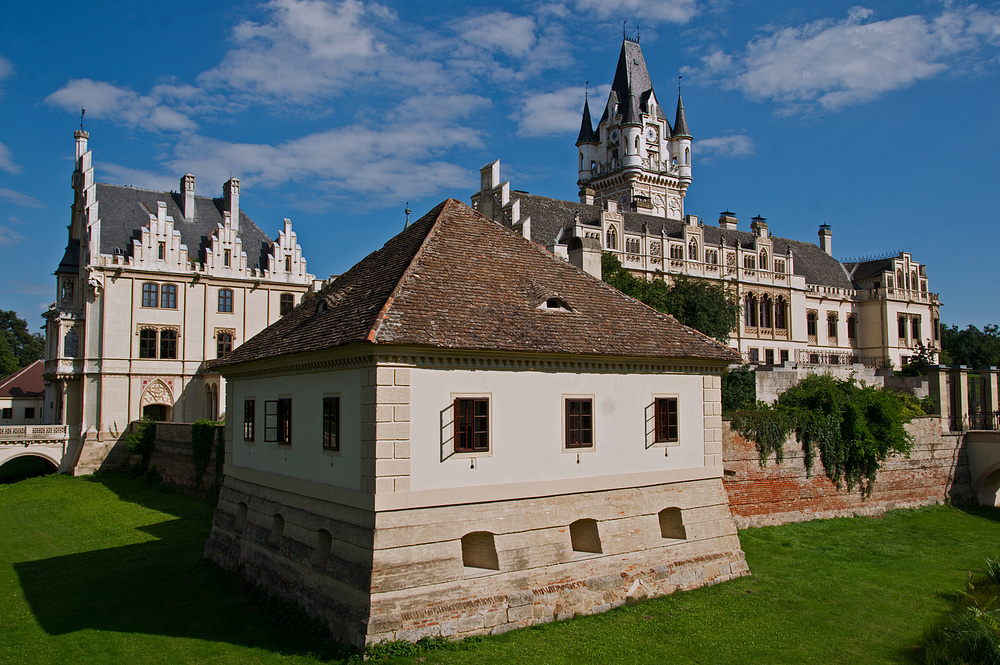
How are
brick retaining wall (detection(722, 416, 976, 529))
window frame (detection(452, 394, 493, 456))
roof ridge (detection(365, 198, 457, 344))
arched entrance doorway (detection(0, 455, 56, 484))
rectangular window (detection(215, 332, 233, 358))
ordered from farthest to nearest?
rectangular window (detection(215, 332, 233, 358))
arched entrance doorway (detection(0, 455, 56, 484))
brick retaining wall (detection(722, 416, 976, 529))
window frame (detection(452, 394, 493, 456))
roof ridge (detection(365, 198, 457, 344))

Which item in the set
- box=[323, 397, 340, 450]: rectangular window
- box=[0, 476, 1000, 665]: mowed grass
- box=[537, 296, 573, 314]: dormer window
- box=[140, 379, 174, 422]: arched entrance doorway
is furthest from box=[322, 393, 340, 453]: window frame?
box=[140, 379, 174, 422]: arched entrance doorway

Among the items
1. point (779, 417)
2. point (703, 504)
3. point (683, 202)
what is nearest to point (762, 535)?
point (779, 417)

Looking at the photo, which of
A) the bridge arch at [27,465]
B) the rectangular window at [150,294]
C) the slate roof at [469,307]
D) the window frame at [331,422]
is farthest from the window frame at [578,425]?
the bridge arch at [27,465]

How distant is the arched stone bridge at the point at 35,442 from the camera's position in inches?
1725

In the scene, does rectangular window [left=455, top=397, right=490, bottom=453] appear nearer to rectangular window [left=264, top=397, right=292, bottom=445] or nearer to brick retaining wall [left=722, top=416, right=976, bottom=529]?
rectangular window [left=264, top=397, right=292, bottom=445]

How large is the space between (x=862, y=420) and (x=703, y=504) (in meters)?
13.8

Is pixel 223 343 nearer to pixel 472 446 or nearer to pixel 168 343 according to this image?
pixel 168 343

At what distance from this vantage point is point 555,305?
763 inches

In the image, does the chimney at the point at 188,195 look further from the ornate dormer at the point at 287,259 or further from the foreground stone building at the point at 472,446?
the foreground stone building at the point at 472,446

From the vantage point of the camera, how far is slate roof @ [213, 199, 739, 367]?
16.5 m

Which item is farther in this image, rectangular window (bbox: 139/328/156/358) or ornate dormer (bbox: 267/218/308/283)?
ornate dormer (bbox: 267/218/308/283)

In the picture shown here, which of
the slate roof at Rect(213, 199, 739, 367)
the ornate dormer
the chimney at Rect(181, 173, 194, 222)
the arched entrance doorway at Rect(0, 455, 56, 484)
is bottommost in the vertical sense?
the arched entrance doorway at Rect(0, 455, 56, 484)

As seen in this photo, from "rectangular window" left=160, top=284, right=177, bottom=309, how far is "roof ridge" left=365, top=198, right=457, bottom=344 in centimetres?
3414

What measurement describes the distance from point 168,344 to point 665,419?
129 ft
